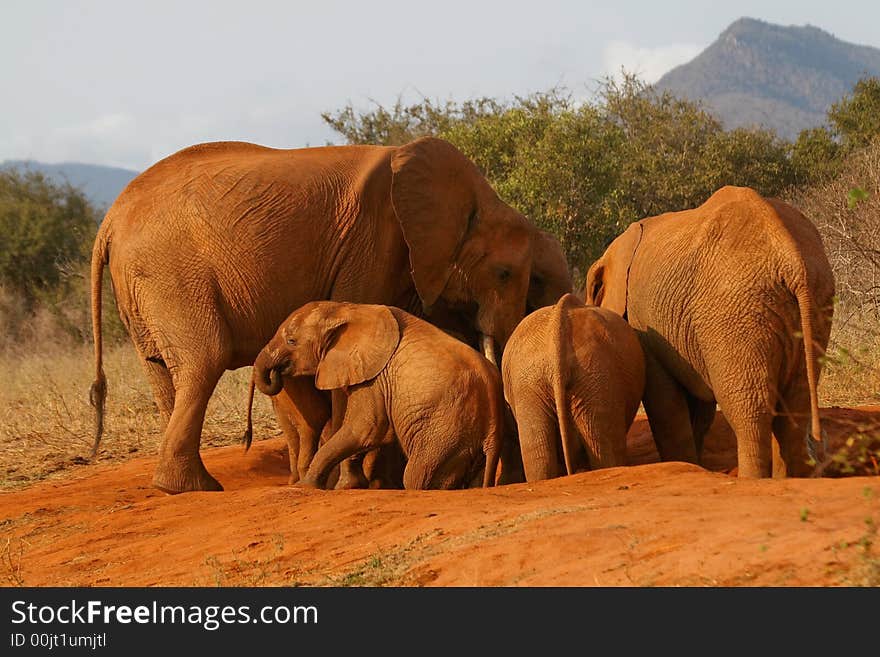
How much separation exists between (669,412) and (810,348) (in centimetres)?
172

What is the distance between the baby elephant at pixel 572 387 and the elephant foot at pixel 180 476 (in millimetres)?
2113

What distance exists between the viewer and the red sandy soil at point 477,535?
4.77 metres

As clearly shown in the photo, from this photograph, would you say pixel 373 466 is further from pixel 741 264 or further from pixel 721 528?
pixel 721 528

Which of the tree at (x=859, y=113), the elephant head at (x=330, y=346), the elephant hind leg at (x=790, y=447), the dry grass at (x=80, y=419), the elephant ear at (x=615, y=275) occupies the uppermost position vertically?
the tree at (x=859, y=113)

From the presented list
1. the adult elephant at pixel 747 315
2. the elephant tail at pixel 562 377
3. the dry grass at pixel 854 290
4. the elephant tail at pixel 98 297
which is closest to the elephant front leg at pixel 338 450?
the elephant tail at pixel 562 377

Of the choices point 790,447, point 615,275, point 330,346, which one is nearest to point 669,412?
point 790,447

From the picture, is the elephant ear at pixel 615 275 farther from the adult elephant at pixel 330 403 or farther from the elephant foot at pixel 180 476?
the elephant foot at pixel 180 476

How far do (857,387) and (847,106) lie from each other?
62.9 ft

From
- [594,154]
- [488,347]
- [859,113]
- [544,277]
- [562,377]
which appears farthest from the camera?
[859,113]

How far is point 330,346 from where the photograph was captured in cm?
865

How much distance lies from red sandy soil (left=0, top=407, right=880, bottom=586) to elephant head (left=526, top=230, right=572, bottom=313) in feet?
8.75

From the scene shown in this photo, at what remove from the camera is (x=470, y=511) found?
20.7 feet

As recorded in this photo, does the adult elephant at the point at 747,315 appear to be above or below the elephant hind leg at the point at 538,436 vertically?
above

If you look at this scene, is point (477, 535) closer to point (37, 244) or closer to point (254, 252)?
point (254, 252)
